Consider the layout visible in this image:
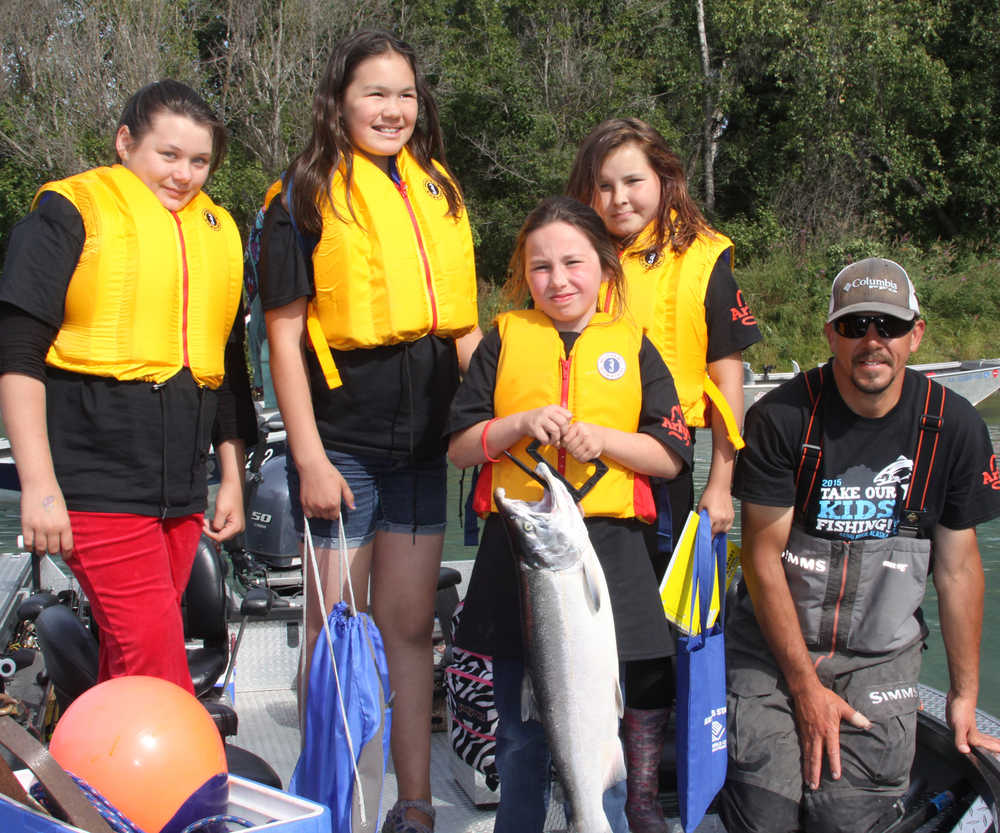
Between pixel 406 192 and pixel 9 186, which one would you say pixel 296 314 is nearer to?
pixel 406 192

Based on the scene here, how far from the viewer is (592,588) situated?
2182 millimetres

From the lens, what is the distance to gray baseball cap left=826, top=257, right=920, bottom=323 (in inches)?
108

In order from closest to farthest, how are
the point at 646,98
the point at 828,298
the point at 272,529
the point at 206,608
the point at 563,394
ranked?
1. the point at 563,394
2. the point at 206,608
3. the point at 272,529
4. the point at 828,298
5. the point at 646,98

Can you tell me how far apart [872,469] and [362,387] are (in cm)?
153

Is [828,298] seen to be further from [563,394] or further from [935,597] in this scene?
[563,394]

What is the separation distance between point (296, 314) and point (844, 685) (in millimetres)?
1957

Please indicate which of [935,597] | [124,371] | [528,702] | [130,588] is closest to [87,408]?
[124,371]

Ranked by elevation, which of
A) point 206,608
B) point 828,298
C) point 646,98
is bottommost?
point 206,608

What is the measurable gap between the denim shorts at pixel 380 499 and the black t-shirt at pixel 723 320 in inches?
35.4

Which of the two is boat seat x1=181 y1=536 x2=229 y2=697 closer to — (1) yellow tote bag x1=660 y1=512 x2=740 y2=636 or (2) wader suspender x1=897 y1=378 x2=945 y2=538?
(1) yellow tote bag x1=660 y1=512 x2=740 y2=636

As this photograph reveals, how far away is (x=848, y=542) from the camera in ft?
9.45

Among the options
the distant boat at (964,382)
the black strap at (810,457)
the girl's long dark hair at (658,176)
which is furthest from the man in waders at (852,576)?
the distant boat at (964,382)

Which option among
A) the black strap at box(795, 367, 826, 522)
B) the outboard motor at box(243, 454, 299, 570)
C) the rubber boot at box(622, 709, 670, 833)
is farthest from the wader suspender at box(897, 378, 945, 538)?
the outboard motor at box(243, 454, 299, 570)

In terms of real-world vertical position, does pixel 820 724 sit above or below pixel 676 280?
below
